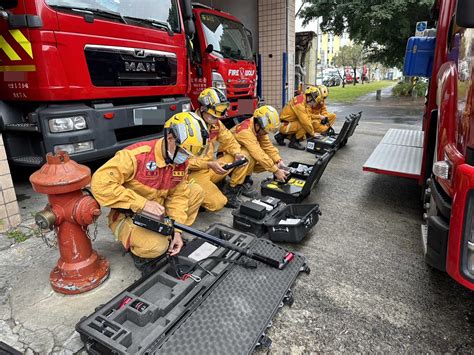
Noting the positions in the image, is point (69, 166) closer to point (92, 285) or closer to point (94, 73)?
point (92, 285)

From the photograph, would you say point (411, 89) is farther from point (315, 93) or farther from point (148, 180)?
point (148, 180)

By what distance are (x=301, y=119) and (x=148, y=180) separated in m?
4.27

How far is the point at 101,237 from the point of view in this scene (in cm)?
295

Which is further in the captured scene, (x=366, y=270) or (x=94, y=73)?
(x=94, y=73)

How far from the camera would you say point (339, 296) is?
2219mm

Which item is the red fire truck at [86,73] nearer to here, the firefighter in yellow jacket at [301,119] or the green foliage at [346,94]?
the firefighter in yellow jacket at [301,119]

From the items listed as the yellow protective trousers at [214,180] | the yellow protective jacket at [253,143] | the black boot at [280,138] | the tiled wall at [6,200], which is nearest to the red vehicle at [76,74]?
the tiled wall at [6,200]

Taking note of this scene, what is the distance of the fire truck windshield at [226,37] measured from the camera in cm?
614

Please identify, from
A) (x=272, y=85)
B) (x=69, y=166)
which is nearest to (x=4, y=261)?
(x=69, y=166)

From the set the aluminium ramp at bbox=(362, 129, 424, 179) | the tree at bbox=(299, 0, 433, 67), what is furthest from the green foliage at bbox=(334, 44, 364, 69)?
the aluminium ramp at bbox=(362, 129, 424, 179)

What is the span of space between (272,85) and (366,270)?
784 cm

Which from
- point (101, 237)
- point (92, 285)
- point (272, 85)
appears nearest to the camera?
point (92, 285)

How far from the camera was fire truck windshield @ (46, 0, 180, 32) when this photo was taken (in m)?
3.18

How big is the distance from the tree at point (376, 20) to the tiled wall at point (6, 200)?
1267 cm
